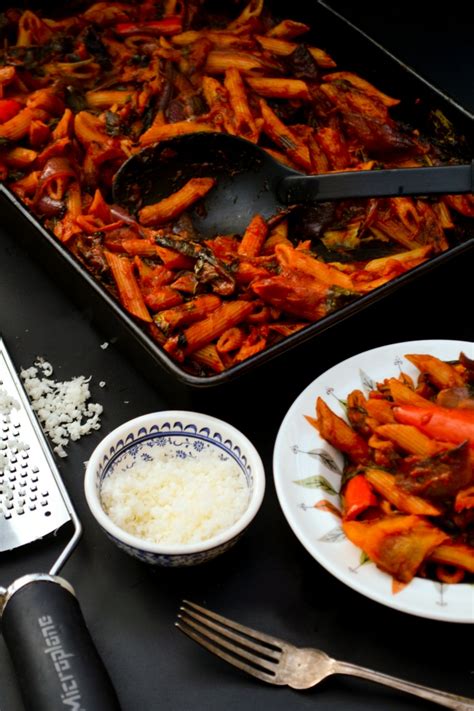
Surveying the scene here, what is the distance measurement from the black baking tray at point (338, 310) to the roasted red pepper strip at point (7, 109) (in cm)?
40

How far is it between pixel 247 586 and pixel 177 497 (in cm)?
24

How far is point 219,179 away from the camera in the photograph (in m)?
2.52

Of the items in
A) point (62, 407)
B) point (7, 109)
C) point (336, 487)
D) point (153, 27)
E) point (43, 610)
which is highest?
point (153, 27)

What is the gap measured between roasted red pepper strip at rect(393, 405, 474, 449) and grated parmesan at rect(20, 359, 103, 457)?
76 centimetres

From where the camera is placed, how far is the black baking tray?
6.09ft

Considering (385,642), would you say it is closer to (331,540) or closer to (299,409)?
(331,540)

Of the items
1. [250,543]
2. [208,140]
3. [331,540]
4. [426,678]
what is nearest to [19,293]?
[208,140]

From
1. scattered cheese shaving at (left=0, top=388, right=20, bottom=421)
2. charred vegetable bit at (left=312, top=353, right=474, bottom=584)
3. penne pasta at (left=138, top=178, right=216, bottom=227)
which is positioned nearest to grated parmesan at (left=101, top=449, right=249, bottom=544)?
charred vegetable bit at (left=312, top=353, right=474, bottom=584)

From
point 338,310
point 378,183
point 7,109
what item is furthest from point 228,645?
point 7,109

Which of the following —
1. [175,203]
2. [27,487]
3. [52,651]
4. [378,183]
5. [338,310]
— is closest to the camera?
[52,651]

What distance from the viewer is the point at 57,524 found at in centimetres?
177

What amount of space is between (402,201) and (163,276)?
0.76 m

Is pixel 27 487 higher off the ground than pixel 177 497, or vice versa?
pixel 177 497

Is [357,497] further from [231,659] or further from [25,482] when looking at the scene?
[25,482]
